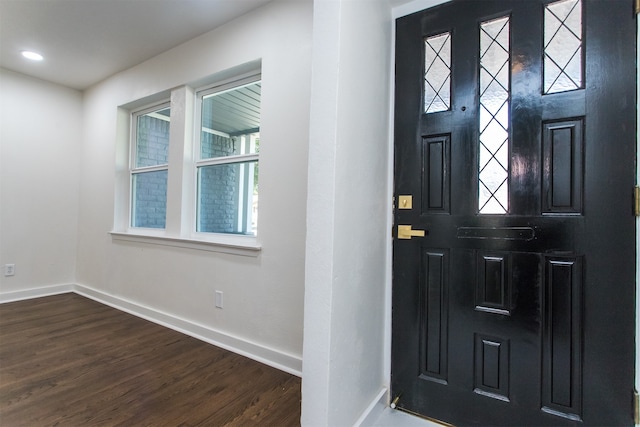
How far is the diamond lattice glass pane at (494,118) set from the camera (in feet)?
4.68

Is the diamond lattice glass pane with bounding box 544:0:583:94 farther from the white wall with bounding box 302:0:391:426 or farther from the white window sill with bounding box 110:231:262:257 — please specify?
the white window sill with bounding box 110:231:262:257

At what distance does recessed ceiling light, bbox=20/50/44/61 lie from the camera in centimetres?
300

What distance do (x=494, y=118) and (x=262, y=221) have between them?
5.18ft

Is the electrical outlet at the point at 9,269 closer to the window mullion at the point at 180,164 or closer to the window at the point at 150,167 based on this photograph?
the window at the point at 150,167

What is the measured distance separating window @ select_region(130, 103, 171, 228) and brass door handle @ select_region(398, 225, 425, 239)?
2541 mm

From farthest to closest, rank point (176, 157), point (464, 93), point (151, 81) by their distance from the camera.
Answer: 1. point (151, 81)
2. point (176, 157)
3. point (464, 93)

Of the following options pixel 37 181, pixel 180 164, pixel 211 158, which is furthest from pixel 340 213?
pixel 37 181

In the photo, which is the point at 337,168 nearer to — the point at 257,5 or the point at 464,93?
the point at 464,93

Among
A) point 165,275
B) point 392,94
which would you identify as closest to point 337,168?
point 392,94

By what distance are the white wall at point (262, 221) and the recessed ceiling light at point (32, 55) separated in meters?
0.90

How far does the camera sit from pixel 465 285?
1.49 metres

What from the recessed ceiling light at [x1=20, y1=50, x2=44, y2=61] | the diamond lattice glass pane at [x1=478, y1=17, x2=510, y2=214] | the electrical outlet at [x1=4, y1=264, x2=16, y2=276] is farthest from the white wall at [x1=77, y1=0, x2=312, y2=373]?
the electrical outlet at [x1=4, y1=264, x2=16, y2=276]

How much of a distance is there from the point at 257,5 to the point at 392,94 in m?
1.36

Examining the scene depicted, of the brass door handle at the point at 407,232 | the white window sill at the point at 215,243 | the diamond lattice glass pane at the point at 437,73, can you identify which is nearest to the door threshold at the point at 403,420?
the brass door handle at the point at 407,232
